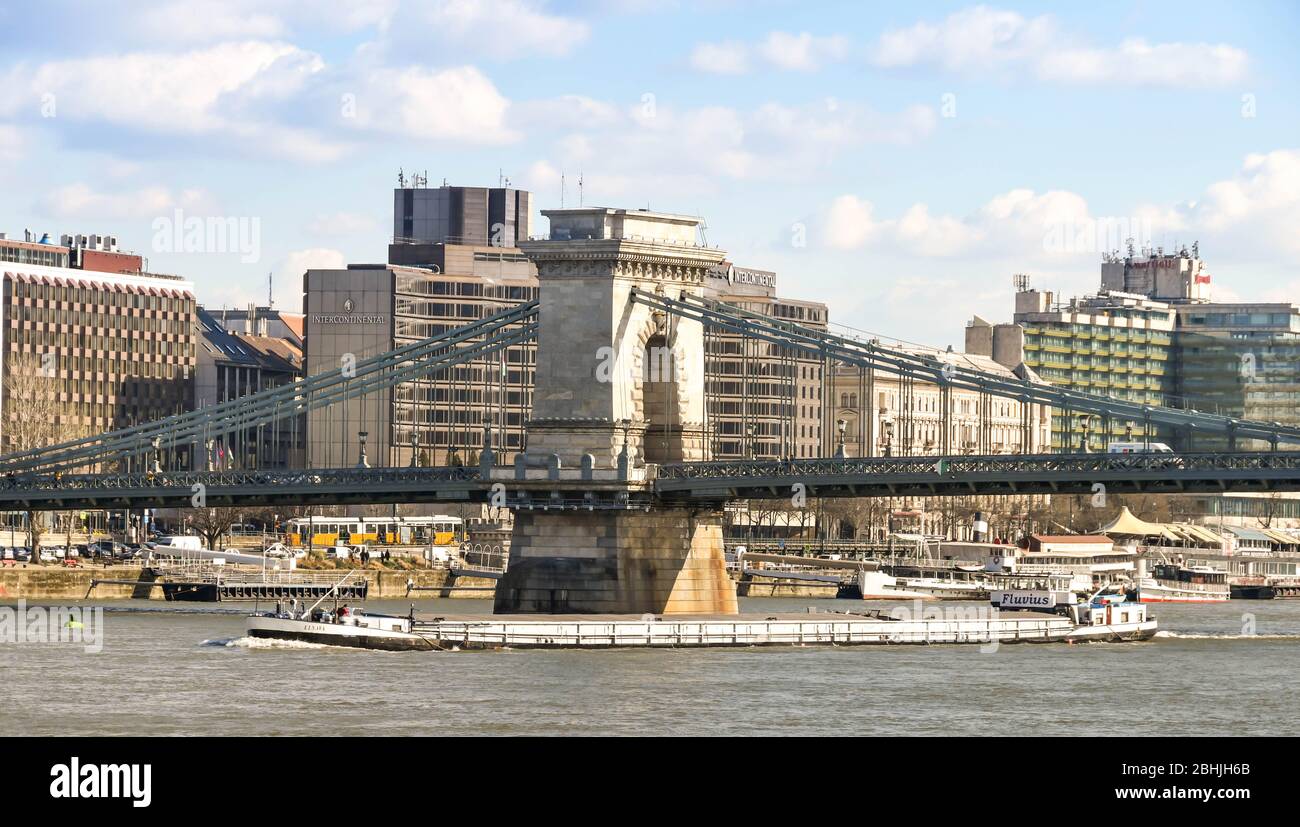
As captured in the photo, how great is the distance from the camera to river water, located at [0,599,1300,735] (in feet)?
197

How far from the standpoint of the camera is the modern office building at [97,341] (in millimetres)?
186750

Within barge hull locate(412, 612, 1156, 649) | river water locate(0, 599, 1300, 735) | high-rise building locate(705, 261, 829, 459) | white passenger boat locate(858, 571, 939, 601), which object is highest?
high-rise building locate(705, 261, 829, 459)

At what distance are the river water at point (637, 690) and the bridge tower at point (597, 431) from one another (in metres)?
7.76

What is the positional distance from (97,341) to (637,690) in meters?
130

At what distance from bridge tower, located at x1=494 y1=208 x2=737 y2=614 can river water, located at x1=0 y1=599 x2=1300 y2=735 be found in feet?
25.5

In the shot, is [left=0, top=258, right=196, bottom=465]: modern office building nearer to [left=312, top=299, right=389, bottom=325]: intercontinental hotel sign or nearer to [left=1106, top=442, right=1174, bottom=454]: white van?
[left=312, top=299, right=389, bottom=325]: intercontinental hotel sign

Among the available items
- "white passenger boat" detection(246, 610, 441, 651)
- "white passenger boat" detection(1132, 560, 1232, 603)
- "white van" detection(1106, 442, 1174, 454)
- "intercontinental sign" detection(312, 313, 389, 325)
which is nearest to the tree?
"intercontinental sign" detection(312, 313, 389, 325)

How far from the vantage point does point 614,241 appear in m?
90.1

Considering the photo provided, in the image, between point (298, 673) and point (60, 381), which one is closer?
point (298, 673)

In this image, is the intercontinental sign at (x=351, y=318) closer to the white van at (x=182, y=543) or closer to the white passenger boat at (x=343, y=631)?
the white van at (x=182, y=543)

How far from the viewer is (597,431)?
90562mm
